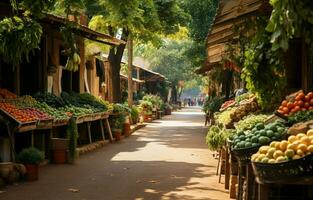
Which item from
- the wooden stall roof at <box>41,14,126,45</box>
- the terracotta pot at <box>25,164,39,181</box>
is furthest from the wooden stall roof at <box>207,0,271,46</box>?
the terracotta pot at <box>25,164,39,181</box>

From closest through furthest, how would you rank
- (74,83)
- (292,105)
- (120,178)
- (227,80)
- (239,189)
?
1. (239,189)
2. (292,105)
3. (120,178)
4. (74,83)
5. (227,80)

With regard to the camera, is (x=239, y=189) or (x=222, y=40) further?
(x=222, y=40)

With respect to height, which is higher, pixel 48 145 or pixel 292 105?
pixel 292 105

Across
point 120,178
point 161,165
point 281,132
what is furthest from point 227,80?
point 281,132

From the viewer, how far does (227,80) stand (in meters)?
24.8

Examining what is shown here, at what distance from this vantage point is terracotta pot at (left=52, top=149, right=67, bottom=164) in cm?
1400

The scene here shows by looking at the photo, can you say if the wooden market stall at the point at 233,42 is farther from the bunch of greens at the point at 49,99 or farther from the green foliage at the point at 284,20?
the bunch of greens at the point at 49,99

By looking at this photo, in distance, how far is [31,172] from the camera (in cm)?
1114

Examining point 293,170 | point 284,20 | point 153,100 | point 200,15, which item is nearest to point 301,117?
point 293,170

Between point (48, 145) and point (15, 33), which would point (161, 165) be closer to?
point (48, 145)

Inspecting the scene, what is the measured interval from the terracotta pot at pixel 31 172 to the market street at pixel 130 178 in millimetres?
153

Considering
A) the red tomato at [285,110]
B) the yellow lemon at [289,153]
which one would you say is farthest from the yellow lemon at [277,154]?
the red tomato at [285,110]

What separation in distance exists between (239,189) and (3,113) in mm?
6034

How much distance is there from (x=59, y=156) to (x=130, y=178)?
325 cm
